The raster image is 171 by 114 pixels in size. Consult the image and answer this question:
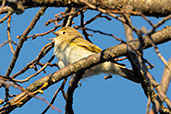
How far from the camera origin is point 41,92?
366 centimetres

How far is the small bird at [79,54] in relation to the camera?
5312mm

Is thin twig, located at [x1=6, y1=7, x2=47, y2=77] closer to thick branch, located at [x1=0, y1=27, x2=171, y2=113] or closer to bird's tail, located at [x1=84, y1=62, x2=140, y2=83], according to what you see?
thick branch, located at [x1=0, y1=27, x2=171, y2=113]

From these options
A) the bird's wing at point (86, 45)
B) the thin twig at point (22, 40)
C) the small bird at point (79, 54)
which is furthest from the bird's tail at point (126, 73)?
the thin twig at point (22, 40)

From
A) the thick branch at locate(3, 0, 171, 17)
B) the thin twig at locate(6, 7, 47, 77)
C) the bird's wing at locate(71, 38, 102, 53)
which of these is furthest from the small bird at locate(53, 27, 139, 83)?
the thick branch at locate(3, 0, 171, 17)

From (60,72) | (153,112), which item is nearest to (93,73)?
(60,72)

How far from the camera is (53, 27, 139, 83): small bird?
531cm

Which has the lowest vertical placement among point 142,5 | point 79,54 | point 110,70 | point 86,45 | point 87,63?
point 87,63

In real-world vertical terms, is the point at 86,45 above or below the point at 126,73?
Result: above

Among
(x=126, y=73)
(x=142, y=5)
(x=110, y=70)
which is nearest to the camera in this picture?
(x=142, y=5)

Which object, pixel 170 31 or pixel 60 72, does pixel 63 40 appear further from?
pixel 170 31

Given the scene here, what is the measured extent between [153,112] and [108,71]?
9.96ft

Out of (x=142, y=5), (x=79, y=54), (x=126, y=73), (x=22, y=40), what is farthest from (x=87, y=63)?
(x=79, y=54)

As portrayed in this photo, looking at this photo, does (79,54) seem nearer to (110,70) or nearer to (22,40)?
(110,70)

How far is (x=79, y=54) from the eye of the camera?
5.55 metres
